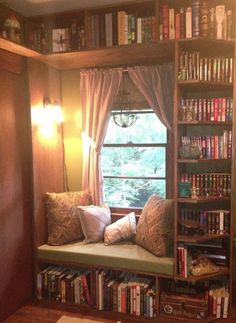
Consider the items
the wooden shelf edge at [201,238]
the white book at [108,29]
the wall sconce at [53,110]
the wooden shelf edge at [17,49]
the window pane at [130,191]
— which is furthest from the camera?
the window pane at [130,191]

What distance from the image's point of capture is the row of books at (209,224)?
250 cm

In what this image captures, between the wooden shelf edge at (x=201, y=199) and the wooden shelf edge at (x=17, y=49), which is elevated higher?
the wooden shelf edge at (x=17, y=49)

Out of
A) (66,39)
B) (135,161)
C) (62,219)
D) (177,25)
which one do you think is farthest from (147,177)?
(66,39)

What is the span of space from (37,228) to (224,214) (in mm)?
1670

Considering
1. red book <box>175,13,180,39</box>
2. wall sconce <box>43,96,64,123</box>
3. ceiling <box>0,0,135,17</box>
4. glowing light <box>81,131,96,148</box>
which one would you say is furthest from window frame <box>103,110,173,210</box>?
ceiling <box>0,0,135,17</box>

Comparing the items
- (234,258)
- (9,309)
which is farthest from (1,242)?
(234,258)

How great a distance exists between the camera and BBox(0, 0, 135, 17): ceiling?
264 centimetres

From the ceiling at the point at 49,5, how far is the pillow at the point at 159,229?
1817 mm

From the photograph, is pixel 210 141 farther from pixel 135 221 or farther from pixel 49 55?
pixel 49 55

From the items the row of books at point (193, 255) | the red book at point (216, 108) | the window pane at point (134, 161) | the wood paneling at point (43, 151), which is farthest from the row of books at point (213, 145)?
the wood paneling at point (43, 151)

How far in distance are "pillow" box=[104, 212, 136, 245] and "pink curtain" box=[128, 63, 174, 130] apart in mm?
968

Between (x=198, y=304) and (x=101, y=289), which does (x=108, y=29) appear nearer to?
(x=101, y=289)

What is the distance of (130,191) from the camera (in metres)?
3.18

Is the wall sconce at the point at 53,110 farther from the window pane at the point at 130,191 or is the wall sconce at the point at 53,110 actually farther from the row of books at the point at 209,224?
the row of books at the point at 209,224
